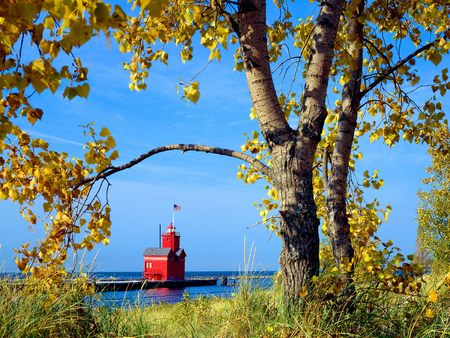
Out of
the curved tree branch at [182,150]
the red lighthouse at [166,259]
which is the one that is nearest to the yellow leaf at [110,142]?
the curved tree branch at [182,150]

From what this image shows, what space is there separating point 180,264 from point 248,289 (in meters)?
54.4

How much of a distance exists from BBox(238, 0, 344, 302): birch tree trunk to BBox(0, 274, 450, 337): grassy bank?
0.32 m

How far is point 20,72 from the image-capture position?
2656 mm

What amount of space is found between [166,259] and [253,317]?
51493mm

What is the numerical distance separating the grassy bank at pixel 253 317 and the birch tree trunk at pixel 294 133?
0.32 meters

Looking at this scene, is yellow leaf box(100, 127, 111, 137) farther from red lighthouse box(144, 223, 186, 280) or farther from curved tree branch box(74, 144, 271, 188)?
red lighthouse box(144, 223, 186, 280)

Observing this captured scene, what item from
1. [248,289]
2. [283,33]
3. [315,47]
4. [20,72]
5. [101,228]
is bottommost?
[248,289]

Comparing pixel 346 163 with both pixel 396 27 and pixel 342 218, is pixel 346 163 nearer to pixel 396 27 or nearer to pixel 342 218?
pixel 342 218

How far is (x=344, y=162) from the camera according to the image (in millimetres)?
5980

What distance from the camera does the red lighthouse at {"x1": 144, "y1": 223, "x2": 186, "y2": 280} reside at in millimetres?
55297

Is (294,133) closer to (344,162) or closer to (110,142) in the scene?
(344,162)

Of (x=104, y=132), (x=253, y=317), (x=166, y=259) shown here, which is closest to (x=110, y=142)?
(x=104, y=132)

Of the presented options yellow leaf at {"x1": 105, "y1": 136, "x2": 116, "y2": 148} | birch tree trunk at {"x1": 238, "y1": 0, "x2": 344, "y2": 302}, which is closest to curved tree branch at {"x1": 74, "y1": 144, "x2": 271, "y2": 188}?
birch tree trunk at {"x1": 238, "y1": 0, "x2": 344, "y2": 302}

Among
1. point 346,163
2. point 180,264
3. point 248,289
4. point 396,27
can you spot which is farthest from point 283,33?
point 180,264
